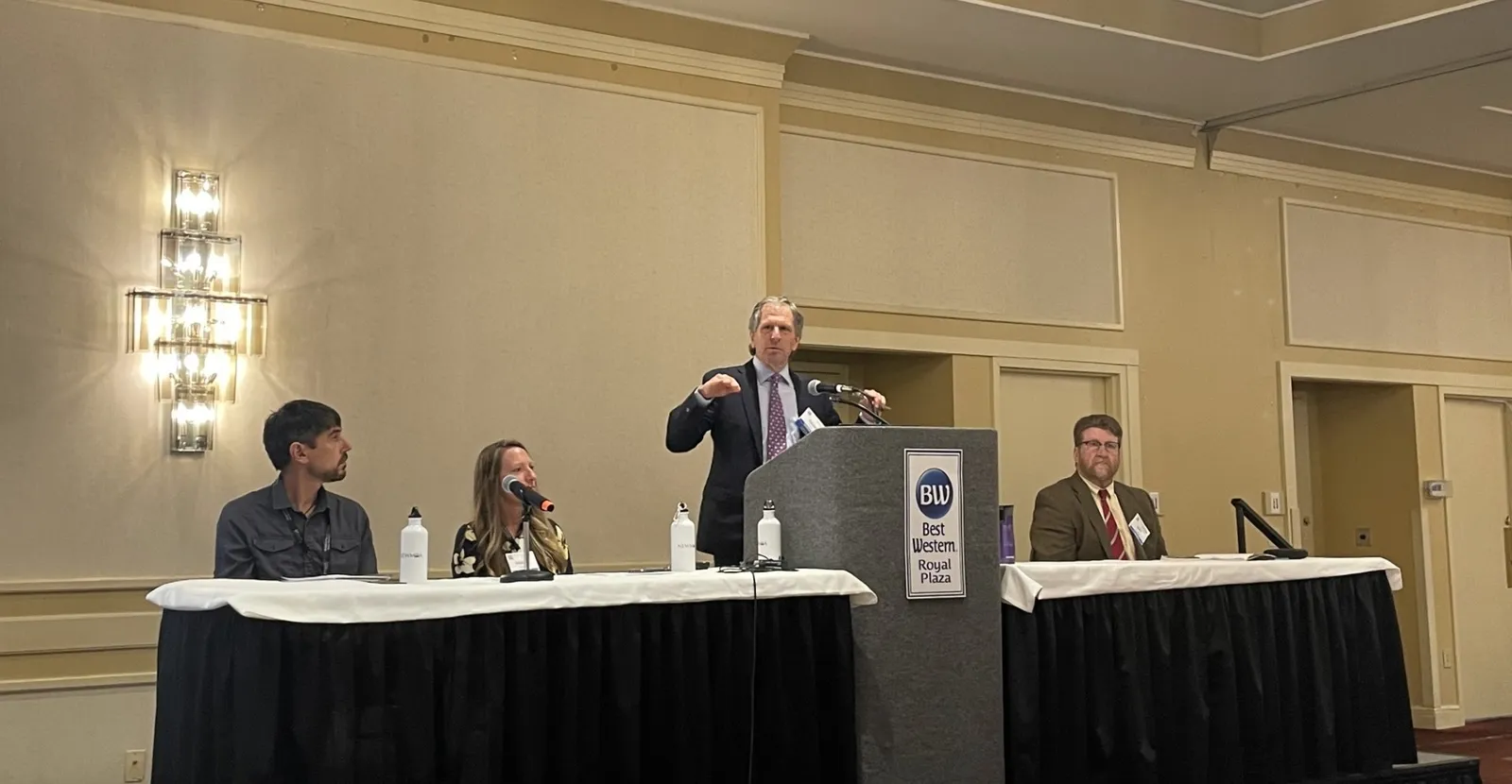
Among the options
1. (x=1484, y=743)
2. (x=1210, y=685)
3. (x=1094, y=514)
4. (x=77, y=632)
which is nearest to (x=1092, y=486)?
(x=1094, y=514)

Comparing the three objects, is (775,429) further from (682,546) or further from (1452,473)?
(1452,473)

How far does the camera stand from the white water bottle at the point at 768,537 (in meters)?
3.44

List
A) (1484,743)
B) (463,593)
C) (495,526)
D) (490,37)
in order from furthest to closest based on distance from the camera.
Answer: (1484,743) < (490,37) < (495,526) < (463,593)

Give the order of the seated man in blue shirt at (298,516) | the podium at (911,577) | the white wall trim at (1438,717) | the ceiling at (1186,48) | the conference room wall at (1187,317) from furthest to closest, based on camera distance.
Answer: the white wall trim at (1438,717)
the conference room wall at (1187,317)
the ceiling at (1186,48)
the seated man in blue shirt at (298,516)
the podium at (911,577)

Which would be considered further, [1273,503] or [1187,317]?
[1273,503]

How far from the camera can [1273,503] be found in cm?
798

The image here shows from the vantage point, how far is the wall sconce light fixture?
4.82m

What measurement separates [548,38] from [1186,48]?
10.0 feet

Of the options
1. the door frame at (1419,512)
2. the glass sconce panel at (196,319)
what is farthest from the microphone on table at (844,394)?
the door frame at (1419,512)

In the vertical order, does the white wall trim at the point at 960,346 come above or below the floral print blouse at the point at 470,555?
above

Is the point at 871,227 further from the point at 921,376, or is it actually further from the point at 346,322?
the point at 346,322

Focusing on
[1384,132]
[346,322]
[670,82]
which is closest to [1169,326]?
[1384,132]

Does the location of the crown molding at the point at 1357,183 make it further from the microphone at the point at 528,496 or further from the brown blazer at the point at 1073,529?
the microphone at the point at 528,496

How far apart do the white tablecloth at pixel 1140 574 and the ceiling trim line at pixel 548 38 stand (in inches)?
119
